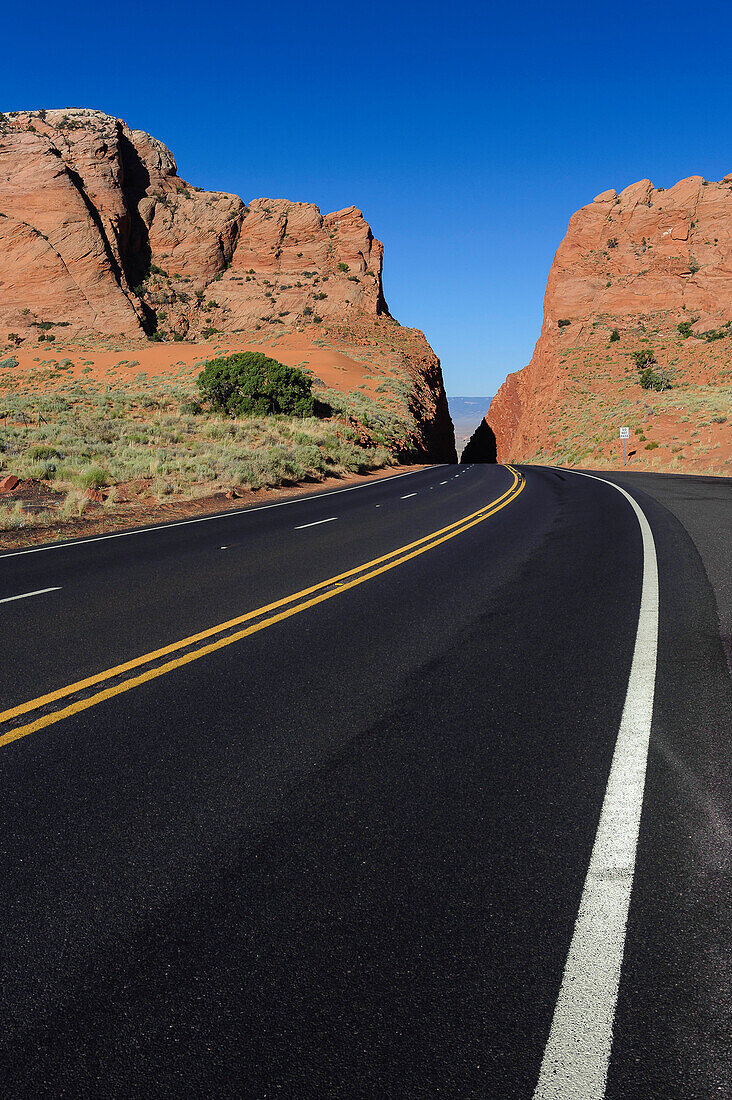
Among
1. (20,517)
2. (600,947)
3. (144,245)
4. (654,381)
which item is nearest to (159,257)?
(144,245)

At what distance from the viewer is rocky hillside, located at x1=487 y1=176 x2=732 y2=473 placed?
58.7 m

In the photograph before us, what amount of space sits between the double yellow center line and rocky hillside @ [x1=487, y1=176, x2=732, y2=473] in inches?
1784

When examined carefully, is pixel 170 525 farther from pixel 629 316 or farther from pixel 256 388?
pixel 629 316

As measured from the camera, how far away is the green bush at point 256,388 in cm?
4006

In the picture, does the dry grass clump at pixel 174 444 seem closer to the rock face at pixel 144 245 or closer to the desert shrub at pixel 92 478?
the desert shrub at pixel 92 478

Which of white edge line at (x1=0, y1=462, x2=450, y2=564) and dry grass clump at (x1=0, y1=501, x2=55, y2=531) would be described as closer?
white edge line at (x1=0, y1=462, x2=450, y2=564)

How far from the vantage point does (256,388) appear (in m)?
40.6

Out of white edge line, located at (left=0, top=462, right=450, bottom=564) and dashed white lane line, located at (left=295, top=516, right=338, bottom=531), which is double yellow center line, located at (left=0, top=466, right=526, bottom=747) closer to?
dashed white lane line, located at (left=295, top=516, right=338, bottom=531)

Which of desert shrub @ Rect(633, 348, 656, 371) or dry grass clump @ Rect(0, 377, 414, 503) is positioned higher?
desert shrub @ Rect(633, 348, 656, 371)

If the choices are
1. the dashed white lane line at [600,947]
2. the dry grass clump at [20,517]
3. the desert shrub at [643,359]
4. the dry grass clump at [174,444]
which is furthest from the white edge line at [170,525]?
the desert shrub at [643,359]

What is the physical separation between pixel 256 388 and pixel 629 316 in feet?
176

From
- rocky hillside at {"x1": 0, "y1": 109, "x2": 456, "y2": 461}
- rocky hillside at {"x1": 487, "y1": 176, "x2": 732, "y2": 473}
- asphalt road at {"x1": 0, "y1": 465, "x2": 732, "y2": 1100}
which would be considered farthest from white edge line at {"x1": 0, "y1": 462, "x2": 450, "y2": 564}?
rocky hillside at {"x1": 0, "y1": 109, "x2": 456, "y2": 461}

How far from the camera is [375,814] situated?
3.12 m

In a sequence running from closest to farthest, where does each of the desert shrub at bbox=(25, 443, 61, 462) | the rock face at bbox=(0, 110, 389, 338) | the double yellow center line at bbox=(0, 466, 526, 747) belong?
1. the double yellow center line at bbox=(0, 466, 526, 747)
2. the desert shrub at bbox=(25, 443, 61, 462)
3. the rock face at bbox=(0, 110, 389, 338)
